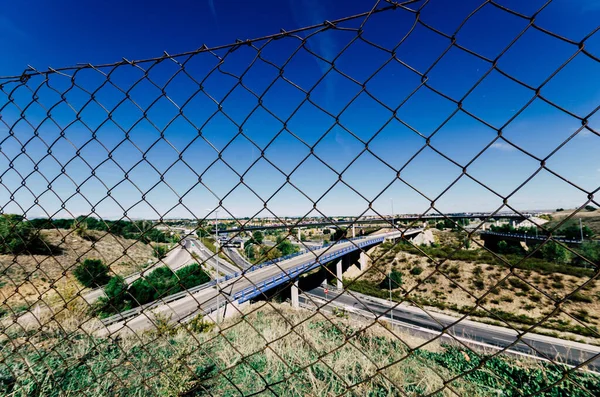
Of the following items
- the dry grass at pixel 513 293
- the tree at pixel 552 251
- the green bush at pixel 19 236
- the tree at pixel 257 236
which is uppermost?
the green bush at pixel 19 236

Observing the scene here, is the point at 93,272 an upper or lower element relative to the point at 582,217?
lower

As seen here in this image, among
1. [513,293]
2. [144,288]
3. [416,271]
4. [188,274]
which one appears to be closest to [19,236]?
[188,274]

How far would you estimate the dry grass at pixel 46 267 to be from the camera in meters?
2.03

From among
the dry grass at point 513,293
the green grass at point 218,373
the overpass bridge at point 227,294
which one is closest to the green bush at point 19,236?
the green grass at point 218,373

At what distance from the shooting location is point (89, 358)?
82.6 inches

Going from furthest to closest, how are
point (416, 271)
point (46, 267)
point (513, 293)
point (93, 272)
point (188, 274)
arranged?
point (416, 271), point (513, 293), point (46, 267), point (93, 272), point (188, 274)

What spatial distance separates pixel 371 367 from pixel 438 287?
37665mm

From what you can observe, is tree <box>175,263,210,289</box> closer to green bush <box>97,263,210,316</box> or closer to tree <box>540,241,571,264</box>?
green bush <box>97,263,210,316</box>

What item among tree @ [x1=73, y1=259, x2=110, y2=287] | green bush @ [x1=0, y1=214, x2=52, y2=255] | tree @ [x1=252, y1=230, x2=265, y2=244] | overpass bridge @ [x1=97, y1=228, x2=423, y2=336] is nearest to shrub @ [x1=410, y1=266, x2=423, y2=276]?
overpass bridge @ [x1=97, y1=228, x2=423, y2=336]

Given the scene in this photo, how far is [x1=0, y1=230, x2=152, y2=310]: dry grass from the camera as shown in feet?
6.65

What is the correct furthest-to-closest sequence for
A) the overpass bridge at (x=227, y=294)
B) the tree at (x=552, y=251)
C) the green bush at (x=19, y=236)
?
1. the green bush at (x=19, y=236)
2. the overpass bridge at (x=227, y=294)
3. the tree at (x=552, y=251)

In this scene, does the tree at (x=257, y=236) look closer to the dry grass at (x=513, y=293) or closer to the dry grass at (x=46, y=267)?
the dry grass at (x=46, y=267)

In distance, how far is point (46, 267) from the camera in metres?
18.4

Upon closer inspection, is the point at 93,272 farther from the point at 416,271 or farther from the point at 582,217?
the point at 416,271
